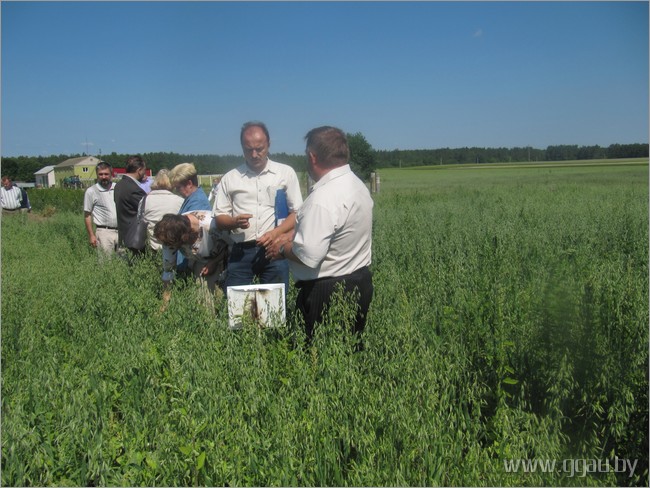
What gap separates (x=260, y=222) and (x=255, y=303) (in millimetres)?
1207

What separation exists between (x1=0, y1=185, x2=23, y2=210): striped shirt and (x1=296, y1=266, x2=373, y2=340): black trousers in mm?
15725

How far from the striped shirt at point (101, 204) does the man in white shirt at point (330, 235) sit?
4.52 m

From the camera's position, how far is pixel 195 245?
15.7 ft

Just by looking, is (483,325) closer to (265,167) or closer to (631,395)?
(631,395)

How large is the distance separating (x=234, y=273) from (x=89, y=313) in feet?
3.56

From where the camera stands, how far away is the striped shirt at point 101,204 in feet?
24.0

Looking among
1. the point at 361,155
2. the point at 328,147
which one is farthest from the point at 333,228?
the point at 361,155

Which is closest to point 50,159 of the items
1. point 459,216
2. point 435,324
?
point 459,216

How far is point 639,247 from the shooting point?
6305mm

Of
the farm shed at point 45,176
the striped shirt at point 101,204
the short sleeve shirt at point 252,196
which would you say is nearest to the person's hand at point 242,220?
the short sleeve shirt at point 252,196

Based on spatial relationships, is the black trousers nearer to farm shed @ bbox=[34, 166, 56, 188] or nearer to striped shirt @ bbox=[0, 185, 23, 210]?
striped shirt @ bbox=[0, 185, 23, 210]

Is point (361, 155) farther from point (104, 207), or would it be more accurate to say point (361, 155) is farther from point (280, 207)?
point (280, 207)

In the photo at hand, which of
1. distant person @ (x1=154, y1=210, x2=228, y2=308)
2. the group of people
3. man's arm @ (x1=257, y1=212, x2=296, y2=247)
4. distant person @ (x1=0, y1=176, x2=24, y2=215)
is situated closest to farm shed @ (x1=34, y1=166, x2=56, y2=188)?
distant person @ (x1=0, y1=176, x2=24, y2=215)

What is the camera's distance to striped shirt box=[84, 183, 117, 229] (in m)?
7.31
